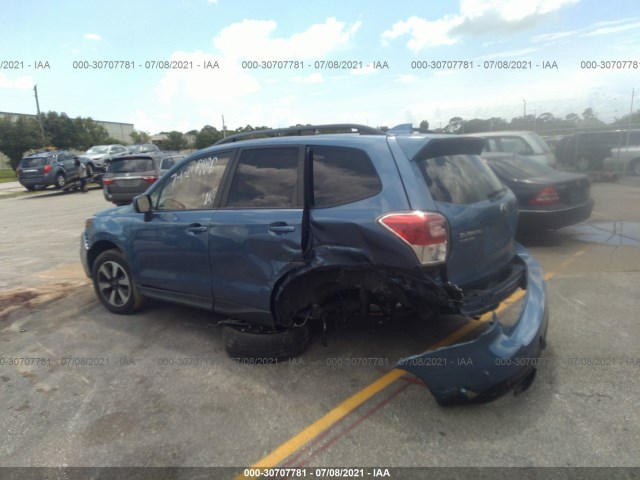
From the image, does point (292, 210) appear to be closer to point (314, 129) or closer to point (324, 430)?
point (314, 129)

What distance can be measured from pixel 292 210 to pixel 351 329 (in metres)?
1.40

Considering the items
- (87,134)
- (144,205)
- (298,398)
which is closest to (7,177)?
(87,134)

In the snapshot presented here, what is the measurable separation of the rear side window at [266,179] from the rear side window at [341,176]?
19 cm

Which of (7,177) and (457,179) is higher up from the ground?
(457,179)

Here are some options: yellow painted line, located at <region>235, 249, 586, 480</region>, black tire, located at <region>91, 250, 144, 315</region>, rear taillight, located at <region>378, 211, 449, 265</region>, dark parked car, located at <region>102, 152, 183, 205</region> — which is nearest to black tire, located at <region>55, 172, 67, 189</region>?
dark parked car, located at <region>102, 152, 183, 205</region>

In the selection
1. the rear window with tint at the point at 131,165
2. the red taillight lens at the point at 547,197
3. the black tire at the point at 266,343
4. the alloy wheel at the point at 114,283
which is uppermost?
the rear window with tint at the point at 131,165

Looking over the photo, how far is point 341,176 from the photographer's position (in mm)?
3240

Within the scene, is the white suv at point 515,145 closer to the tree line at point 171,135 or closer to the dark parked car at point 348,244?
the tree line at point 171,135

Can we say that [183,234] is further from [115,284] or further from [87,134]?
[87,134]

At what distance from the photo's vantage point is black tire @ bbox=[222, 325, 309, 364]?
3564 millimetres

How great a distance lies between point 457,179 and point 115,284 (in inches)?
144

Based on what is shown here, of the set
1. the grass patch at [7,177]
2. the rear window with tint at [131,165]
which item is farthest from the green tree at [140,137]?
the rear window with tint at [131,165]

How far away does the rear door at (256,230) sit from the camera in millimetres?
3354

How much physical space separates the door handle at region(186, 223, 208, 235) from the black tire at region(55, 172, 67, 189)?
21007 mm
